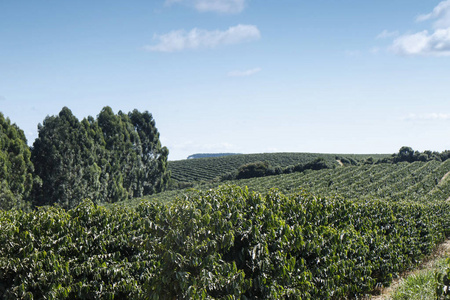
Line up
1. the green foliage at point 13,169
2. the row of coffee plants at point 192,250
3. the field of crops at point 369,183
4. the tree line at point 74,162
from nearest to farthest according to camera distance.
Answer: the row of coffee plants at point 192,250
the green foliage at point 13,169
the tree line at point 74,162
the field of crops at point 369,183

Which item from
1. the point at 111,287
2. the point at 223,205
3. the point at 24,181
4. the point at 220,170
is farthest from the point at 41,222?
the point at 220,170

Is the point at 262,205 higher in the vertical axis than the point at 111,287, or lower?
higher

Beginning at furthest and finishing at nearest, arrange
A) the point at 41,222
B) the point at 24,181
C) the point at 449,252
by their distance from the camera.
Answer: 1. the point at 24,181
2. the point at 449,252
3. the point at 41,222

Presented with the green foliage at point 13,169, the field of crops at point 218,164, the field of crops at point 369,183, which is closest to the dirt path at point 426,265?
the field of crops at point 369,183

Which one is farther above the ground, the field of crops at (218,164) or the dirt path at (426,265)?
the field of crops at (218,164)

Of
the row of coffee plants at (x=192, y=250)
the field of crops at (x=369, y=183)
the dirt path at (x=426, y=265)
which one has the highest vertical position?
the row of coffee plants at (x=192, y=250)

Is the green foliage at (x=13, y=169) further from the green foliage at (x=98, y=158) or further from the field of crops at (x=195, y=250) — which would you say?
the field of crops at (x=195, y=250)

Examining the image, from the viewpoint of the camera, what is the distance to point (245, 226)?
6637mm

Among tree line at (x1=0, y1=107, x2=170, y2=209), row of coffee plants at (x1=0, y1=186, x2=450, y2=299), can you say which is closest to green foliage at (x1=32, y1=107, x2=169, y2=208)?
tree line at (x1=0, y1=107, x2=170, y2=209)

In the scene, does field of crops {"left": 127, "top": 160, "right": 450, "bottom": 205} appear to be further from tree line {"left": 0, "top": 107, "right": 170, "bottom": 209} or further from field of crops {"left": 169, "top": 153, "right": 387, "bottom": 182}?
field of crops {"left": 169, "top": 153, "right": 387, "bottom": 182}

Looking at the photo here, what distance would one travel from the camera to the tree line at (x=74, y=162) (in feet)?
116

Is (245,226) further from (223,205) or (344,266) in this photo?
(344,266)

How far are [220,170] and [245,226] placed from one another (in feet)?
274

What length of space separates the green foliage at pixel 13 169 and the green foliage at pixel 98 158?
2.33 metres
